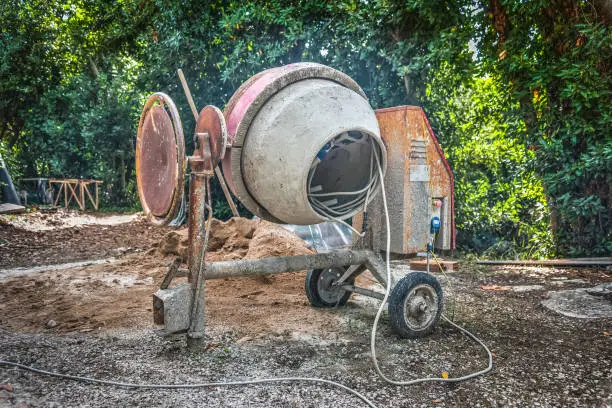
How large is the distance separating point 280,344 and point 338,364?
1.54ft

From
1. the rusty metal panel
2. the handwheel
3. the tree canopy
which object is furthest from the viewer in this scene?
the tree canopy

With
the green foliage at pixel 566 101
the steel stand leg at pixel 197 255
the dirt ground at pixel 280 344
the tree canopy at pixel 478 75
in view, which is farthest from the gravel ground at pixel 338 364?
the tree canopy at pixel 478 75

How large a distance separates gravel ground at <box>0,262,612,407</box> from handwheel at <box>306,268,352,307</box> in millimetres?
147

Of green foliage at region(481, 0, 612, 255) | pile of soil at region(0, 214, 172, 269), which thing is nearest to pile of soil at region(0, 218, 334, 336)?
pile of soil at region(0, 214, 172, 269)

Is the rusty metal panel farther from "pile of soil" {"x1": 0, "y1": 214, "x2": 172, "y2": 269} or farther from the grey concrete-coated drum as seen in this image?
"pile of soil" {"x1": 0, "y1": 214, "x2": 172, "y2": 269}

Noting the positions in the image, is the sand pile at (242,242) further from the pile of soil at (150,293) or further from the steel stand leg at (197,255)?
the steel stand leg at (197,255)

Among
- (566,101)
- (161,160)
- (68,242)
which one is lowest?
(68,242)

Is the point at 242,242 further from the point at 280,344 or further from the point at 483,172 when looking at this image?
the point at 483,172

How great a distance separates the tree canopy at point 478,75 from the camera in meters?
5.49

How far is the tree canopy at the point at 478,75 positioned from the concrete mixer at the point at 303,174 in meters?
3.03

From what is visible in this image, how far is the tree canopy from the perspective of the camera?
18.0 feet

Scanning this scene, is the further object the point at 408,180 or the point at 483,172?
the point at 483,172

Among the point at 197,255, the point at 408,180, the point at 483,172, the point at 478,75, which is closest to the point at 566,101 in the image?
the point at 478,75

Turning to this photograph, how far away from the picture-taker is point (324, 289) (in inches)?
151
